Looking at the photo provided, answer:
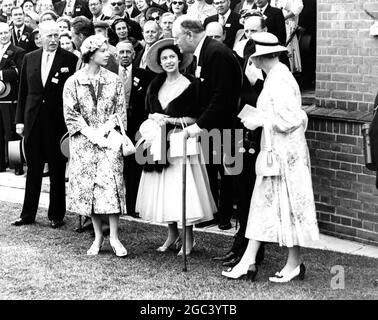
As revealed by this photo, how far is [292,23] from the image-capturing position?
11.4 metres

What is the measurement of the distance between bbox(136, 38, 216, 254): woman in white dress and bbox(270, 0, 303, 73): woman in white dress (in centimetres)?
362

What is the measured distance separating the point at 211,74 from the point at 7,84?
5.93 m

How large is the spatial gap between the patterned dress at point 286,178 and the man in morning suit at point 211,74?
69 centimetres

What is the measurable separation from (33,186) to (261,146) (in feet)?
11.5

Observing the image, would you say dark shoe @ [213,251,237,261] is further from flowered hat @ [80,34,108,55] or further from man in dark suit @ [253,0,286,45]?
man in dark suit @ [253,0,286,45]

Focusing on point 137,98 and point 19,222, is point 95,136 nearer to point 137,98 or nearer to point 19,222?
point 137,98

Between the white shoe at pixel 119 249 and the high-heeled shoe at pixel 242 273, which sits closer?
the high-heeled shoe at pixel 242 273

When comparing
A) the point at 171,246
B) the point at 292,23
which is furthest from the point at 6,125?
the point at 171,246

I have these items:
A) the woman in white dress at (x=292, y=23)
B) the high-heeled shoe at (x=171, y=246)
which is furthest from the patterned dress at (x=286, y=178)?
the woman in white dress at (x=292, y=23)

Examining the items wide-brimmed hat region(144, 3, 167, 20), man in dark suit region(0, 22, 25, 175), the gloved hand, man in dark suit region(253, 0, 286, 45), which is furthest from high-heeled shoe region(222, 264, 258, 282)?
man in dark suit region(0, 22, 25, 175)

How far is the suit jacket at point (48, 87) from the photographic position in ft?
30.6

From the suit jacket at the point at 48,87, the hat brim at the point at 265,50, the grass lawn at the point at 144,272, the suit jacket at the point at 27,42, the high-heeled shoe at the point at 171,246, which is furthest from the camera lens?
the suit jacket at the point at 27,42

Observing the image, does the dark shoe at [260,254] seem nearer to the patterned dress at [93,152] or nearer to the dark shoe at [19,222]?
the patterned dress at [93,152]

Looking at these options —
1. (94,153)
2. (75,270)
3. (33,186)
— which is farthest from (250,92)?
(33,186)
